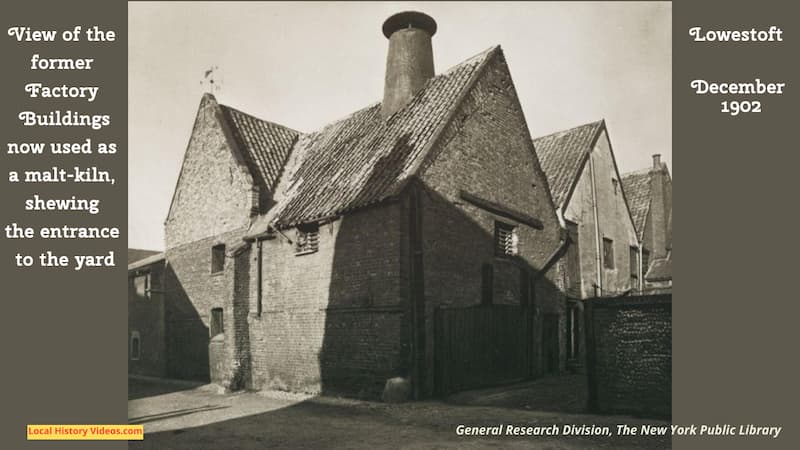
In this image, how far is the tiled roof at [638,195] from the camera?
82.2 feet

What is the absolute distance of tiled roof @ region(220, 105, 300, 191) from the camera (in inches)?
698

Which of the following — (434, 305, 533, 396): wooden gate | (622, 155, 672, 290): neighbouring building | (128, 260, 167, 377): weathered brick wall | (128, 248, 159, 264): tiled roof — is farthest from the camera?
(128, 248, 159, 264): tiled roof

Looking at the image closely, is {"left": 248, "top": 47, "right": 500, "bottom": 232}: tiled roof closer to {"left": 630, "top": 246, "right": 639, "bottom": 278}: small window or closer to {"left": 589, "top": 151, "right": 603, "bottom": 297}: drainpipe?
{"left": 589, "top": 151, "right": 603, "bottom": 297}: drainpipe

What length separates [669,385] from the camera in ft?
27.8

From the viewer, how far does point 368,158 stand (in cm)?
1448

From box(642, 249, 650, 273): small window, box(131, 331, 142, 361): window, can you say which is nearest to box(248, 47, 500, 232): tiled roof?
box(131, 331, 142, 361): window

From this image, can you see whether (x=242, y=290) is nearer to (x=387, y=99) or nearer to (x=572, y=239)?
(x=387, y=99)

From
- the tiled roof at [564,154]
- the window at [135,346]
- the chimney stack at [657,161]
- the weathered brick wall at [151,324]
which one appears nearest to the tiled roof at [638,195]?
the chimney stack at [657,161]

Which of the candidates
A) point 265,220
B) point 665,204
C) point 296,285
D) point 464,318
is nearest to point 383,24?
point 265,220

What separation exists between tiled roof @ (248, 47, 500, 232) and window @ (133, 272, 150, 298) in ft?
26.2

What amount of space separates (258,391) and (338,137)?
27.1 feet

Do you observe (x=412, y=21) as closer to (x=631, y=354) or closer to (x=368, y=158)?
(x=368, y=158)

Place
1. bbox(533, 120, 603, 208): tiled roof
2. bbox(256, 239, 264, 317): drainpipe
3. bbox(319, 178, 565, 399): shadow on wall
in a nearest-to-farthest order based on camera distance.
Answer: bbox(319, 178, 565, 399): shadow on wall
bbox(256, 239, 264, 317): drainpipe
bbox(533, 120, 603, 208): tiled roof

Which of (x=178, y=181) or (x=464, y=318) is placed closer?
(x=464, y=318)
